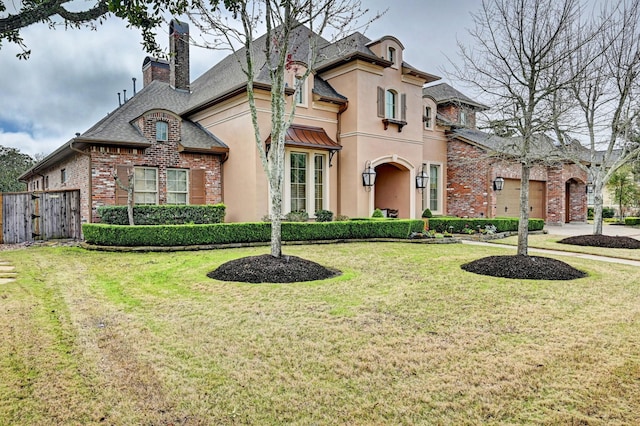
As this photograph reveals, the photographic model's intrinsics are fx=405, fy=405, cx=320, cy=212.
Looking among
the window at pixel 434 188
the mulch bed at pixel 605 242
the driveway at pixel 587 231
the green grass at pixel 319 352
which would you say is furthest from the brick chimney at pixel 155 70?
the driveway at pixel 587 231

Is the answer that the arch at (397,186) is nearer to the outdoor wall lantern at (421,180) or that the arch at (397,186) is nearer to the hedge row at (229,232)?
the outdoor wall lantern at (421,180)

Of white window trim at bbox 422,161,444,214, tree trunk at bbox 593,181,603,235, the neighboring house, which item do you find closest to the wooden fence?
white window trim at bbox 422,161,444,214

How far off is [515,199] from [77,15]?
22006 mm

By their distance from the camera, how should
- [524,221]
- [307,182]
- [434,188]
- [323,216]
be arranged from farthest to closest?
[434,188]
[307,182]
[323,216]
[524,221]

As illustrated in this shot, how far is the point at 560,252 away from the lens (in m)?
11.6

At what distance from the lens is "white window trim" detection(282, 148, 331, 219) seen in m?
15.4

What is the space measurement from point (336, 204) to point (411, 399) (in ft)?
46.5

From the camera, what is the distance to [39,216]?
1341 cm

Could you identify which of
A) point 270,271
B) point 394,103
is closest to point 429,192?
point 394,103

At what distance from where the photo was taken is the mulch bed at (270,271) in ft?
23.0

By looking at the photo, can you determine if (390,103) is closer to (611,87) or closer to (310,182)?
(310,182)

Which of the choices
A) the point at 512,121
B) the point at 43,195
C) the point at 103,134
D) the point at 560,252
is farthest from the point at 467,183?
the point at 43,195

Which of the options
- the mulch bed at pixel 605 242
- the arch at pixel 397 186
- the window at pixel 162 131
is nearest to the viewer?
the mulch bed at pixel 605 242

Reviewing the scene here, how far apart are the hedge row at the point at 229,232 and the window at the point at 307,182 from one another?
10.3ft
